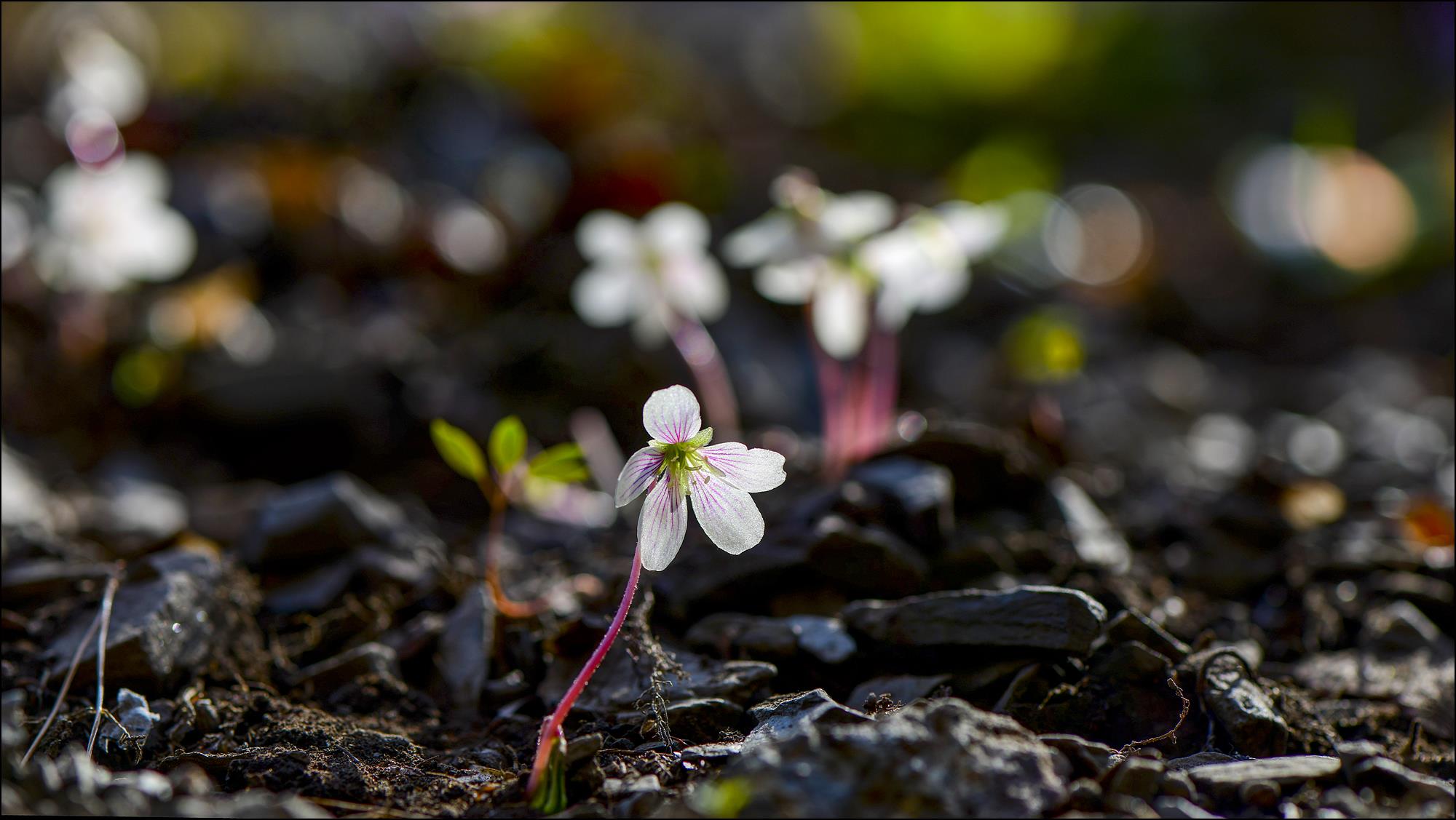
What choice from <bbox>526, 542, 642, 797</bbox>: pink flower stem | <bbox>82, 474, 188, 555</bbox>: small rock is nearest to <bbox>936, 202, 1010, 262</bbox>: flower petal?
<bbox>526, 542, 642, 797</bbox>: pink flower stem

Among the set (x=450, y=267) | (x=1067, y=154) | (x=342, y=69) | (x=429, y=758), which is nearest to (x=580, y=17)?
(x=342, y=69)

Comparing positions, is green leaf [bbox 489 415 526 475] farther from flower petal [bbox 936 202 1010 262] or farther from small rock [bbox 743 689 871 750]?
flower petal [bbox 936 202 1010 262]

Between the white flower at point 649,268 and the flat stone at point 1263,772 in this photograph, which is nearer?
the flat stone at point 1263,772

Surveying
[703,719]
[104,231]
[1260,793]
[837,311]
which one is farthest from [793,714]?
[104,231]

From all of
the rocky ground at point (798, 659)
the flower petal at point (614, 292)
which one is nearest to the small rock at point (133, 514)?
the rocky ground at point (798, 659)

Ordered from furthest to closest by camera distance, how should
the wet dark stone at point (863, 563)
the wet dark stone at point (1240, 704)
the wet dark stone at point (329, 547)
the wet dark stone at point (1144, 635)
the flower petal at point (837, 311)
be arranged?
the flower petal at point (837, 311), the wet dark stone at point (329, 547), the wet dark stone at point (863, 563), the wet dark stone at point (1144, 635), the wet dark stone at point (1240, 704)

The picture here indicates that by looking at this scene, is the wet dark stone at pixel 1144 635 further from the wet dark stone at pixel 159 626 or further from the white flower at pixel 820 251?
the wet dark stone at pixel 159 626

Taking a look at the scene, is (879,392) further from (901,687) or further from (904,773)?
(904,773)
